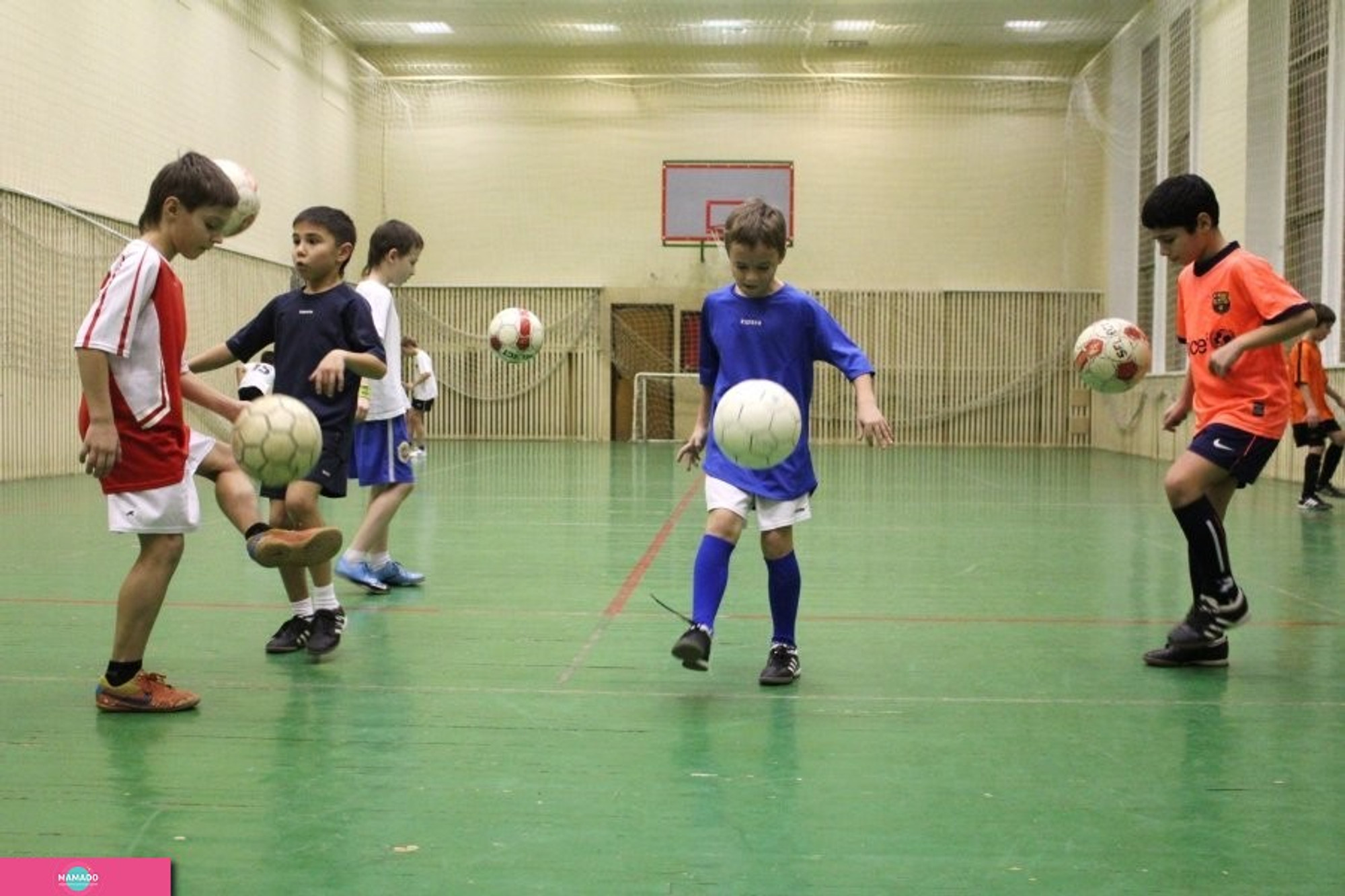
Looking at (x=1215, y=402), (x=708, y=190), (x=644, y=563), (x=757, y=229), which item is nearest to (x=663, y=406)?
(x=708, y=190)

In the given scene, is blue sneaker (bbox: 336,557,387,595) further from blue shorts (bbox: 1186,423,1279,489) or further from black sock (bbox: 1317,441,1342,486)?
black sock (bbox: 1317,441,1342,486)

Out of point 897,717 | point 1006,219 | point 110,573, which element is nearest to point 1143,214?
point 897,717

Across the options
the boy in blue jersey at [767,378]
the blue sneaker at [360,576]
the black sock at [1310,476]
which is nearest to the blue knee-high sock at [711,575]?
the boy in blue jersey at [767,378]

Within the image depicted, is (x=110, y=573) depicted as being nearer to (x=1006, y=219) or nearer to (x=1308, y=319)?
(x=1308, y=319)

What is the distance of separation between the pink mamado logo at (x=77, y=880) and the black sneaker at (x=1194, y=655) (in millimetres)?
3780

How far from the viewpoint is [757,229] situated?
180 inches

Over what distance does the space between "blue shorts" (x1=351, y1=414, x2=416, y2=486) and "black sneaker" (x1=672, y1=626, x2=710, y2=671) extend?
261cm

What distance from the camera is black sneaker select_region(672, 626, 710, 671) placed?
14.5 ft

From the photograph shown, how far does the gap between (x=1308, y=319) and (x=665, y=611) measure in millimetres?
2918

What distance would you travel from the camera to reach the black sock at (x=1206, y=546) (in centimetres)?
518

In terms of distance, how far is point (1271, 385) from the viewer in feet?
17.0

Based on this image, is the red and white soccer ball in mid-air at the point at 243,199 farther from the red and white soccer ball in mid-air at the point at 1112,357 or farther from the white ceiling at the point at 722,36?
the white ceiling at the point at 722,36

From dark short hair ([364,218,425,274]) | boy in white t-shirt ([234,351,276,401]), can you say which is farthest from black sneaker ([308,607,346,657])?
boy in white t-shirt ([234,351,276,401])

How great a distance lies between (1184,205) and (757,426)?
198cm
